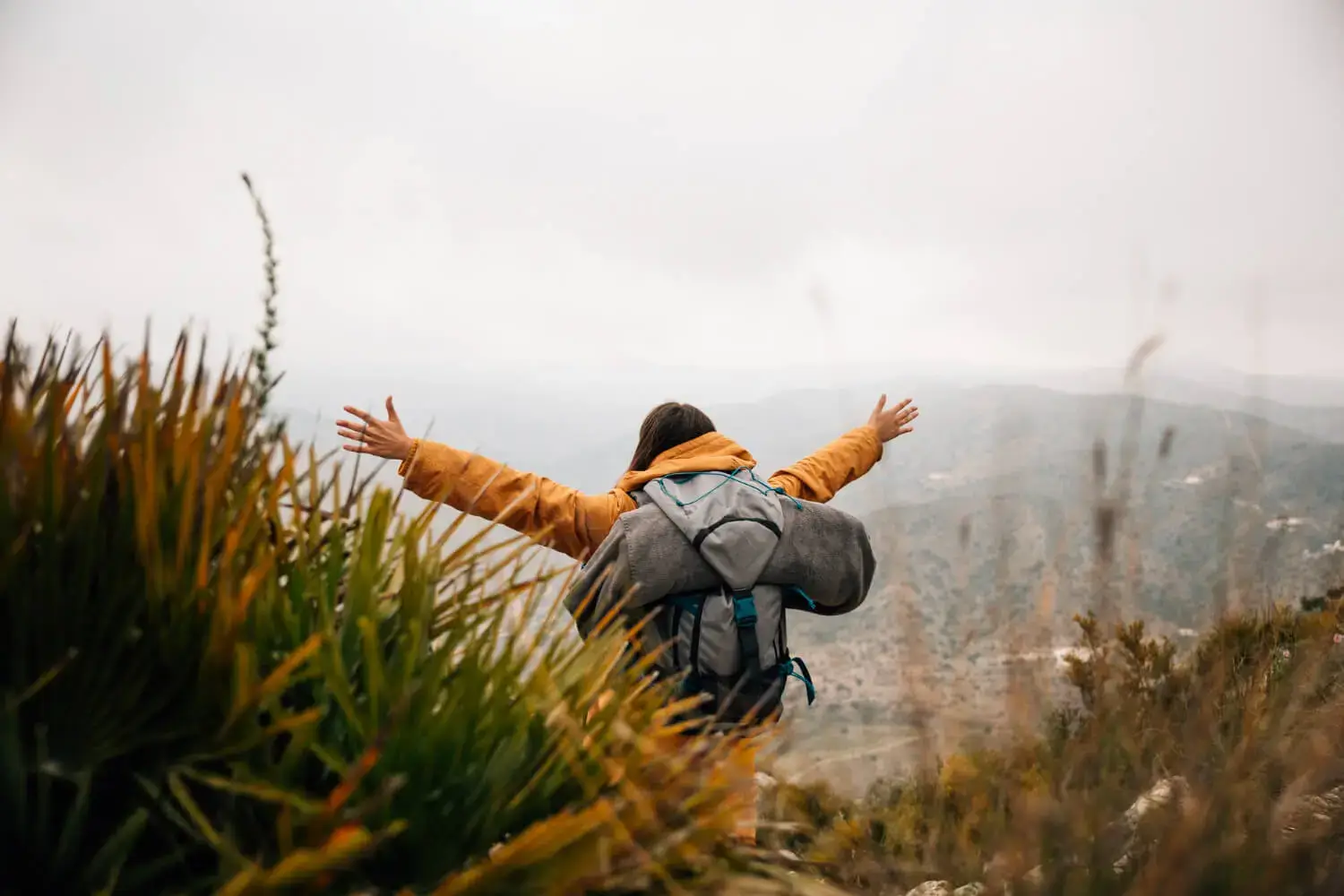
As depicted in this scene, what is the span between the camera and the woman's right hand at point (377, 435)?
9.78 feet

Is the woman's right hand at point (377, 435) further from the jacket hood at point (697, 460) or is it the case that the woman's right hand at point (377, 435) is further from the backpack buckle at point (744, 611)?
the backpack buckle at point (744, 611)

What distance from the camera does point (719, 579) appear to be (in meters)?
2.67

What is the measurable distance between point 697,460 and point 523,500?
2.05 feet

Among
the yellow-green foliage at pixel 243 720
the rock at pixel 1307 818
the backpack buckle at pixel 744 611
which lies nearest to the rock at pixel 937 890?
the yellow-green foliage at pixel 243 720

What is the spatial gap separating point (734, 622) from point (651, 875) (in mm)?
1312

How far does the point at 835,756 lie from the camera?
5.64 ft

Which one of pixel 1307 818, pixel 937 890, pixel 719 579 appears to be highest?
pixel 719 579

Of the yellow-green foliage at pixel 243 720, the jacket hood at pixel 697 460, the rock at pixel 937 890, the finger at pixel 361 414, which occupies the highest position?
the finger at pixel 361 414

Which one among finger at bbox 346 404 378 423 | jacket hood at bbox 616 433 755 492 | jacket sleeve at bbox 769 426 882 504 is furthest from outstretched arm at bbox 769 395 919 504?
finger at bbox 346 404 378 423

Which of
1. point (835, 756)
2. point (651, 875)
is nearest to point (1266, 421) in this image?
point (835, 756)

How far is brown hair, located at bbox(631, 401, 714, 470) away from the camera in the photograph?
124 inches

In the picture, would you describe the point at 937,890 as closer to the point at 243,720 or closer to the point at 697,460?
the point at 243,720

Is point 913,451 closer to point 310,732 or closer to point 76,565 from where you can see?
point 310,732

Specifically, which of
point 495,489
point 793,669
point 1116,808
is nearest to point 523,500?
point 495,489
